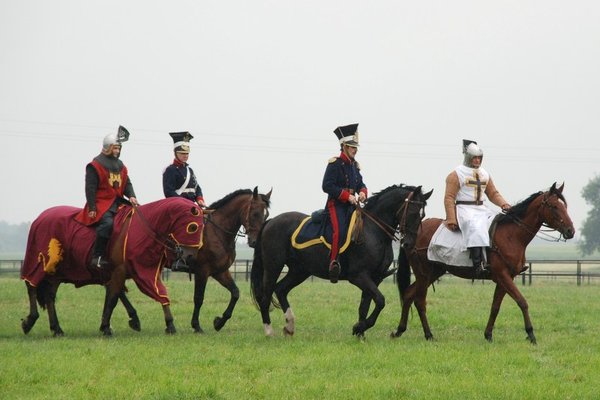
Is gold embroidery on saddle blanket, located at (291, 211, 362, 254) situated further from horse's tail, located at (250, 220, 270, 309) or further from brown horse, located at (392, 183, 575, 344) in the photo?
brown horse, located at (392, 183, 575, 344)

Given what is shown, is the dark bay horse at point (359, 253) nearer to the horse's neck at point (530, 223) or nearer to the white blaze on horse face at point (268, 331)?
A: the white blaze on horse face at point (268, 331)

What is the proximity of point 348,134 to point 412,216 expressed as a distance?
1831 millimetres

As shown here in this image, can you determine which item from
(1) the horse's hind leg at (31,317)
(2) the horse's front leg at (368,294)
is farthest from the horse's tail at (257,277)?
(1) the horse's hind leg at (31,317)

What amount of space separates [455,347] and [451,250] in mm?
1851

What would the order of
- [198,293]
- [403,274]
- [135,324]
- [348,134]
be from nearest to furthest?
[348,134] → [403,274] → [198,293] → [135,324]

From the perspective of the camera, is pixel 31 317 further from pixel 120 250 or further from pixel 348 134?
pixel 348 134

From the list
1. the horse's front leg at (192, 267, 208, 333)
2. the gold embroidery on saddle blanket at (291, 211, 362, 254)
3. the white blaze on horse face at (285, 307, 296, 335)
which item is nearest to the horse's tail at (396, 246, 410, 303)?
the gold embroidery on saddle blanket at (291, 211, 362, 254)

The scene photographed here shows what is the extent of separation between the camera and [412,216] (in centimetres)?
1454

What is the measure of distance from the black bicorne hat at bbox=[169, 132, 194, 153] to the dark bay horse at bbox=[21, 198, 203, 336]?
2.10m

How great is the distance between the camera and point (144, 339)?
15.1 metres

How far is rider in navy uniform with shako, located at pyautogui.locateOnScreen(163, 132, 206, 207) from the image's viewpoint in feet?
59.1

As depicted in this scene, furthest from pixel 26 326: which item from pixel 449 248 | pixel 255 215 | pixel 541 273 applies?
pixel 541 273

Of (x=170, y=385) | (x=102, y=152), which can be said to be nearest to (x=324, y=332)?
(x=102, y=152)

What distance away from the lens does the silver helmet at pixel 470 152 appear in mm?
15500
